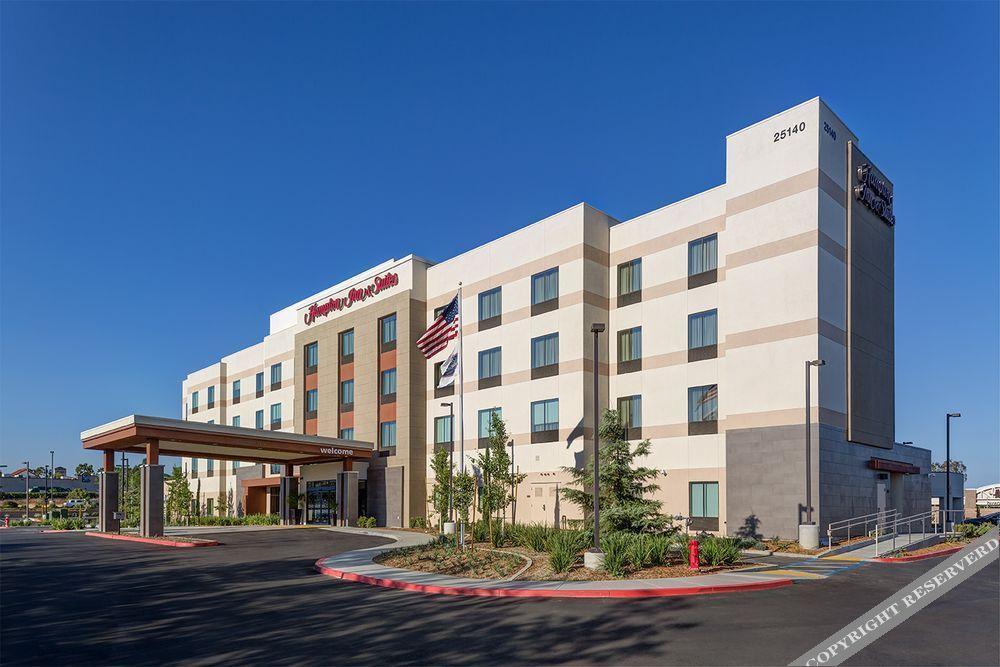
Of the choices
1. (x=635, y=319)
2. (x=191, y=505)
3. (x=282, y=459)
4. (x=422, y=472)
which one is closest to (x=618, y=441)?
(x=635, y=319)

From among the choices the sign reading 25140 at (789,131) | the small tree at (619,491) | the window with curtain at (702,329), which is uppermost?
the sign reading 25140 at (789,131)

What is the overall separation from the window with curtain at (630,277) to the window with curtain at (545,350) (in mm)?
4623

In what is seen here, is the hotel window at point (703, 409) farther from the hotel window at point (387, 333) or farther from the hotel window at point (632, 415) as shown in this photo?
the hotel window at point (387, 333)

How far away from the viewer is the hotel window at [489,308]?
45719mm

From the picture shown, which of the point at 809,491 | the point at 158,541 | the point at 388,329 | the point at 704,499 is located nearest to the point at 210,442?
the point at 158,541

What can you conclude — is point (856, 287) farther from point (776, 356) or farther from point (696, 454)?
point (696, 454)

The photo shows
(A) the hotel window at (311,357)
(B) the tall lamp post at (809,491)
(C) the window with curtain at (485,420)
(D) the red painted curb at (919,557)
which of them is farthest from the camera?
(A) the hotel window at (311,357)

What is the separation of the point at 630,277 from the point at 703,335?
6.01 m

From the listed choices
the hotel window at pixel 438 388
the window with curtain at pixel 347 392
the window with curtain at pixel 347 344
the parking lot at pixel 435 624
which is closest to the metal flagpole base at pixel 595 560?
the parking lot at pixel 435 624

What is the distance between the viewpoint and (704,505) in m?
35.2

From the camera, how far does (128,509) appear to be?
71.6 metres

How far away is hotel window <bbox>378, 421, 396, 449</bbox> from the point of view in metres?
49.7

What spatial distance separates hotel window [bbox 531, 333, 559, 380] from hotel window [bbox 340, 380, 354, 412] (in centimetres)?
1790

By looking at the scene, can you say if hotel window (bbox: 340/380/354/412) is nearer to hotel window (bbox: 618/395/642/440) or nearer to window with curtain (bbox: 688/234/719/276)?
hotel window (bbox: 618/395/642/440)
